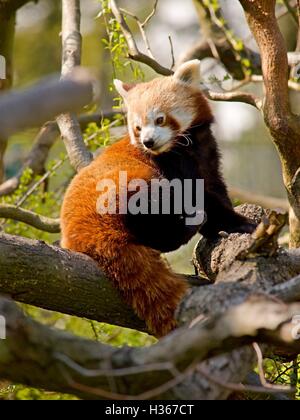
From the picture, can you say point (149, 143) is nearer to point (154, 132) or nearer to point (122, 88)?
point (154, 132)

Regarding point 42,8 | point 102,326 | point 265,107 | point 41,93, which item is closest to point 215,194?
point 265,107

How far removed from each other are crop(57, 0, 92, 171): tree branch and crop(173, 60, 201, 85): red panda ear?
0.61 meters

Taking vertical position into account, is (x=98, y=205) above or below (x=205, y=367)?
above

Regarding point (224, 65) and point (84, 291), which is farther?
point (224, 65)

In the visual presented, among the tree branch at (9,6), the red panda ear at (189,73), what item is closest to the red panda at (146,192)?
the red panda ear at (189,73)

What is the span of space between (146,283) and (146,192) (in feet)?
1.54

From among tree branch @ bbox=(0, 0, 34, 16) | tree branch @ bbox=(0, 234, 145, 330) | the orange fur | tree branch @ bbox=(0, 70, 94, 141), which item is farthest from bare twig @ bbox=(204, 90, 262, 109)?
tree branch @ bbox=(0, 70, 94, 141)

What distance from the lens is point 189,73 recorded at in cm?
416

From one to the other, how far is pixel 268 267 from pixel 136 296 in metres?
0.63

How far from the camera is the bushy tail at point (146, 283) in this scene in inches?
119

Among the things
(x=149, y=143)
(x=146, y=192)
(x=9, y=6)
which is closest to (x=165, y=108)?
(x=149, y=143)

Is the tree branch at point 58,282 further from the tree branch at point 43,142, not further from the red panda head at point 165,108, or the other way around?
the tree branch at point 43,142

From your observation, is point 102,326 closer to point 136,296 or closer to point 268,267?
point 136,296

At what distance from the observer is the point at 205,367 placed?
6.91 feet
